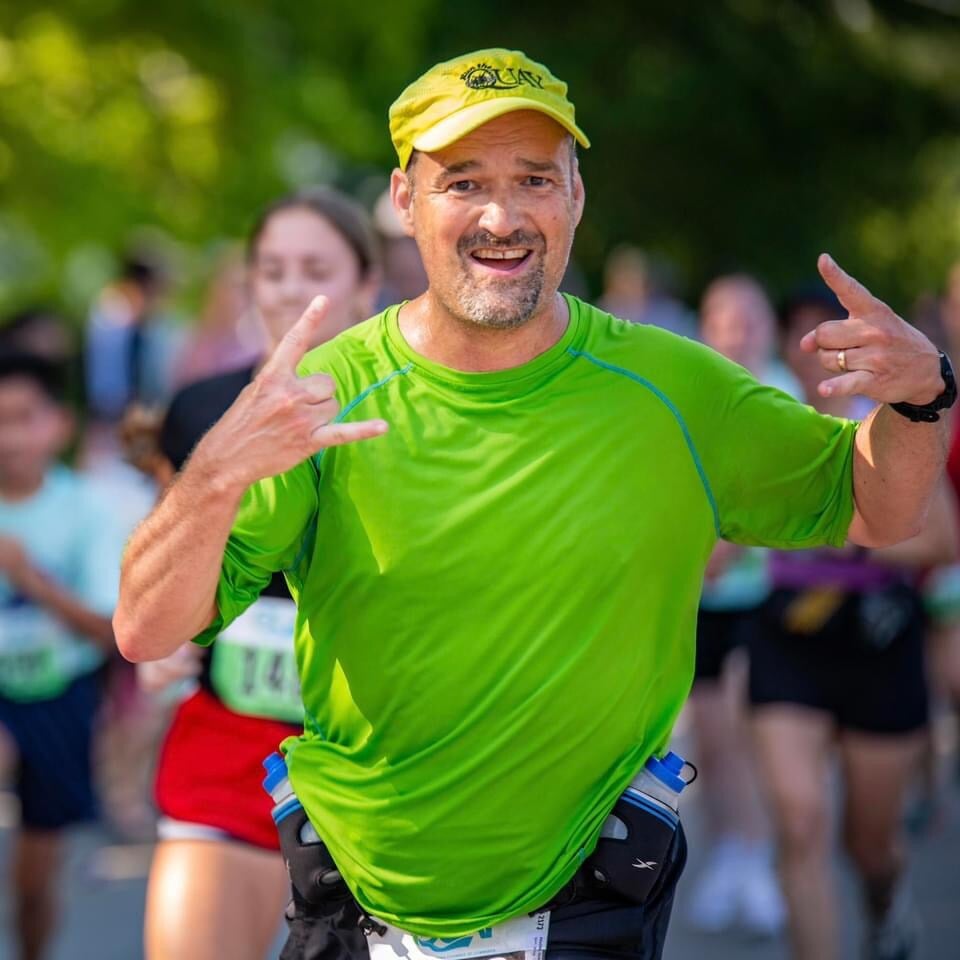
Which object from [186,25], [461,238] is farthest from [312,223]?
[186,25]

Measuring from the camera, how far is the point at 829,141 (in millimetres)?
20312

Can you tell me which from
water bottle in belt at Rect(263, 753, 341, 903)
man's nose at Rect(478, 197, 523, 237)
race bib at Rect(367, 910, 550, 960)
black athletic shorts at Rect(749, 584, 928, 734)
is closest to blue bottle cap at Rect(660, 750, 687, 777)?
race bib at Rect(367, 910, 550, 960)

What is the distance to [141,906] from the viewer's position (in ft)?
25.9

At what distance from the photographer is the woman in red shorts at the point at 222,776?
14.5 ft

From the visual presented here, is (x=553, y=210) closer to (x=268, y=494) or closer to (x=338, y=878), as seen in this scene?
(x=268, y=494)

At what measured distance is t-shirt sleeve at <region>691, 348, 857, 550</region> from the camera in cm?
356

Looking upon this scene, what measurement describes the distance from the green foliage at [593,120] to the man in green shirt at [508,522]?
12012mm

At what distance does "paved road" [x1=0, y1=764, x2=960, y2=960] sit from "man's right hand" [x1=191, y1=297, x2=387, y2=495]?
4.37 m

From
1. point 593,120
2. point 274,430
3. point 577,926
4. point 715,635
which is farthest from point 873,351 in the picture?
point 593,120

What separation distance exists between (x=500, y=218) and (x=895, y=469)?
0.80 metres

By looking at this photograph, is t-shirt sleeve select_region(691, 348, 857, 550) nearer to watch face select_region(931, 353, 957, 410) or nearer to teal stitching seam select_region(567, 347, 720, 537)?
teal stitching seam select_region(567, 347, 720, 537)

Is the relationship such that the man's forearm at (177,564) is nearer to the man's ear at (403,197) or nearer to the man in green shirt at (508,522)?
the man in green shirt at (508,522)

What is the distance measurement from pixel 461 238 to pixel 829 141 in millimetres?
17431

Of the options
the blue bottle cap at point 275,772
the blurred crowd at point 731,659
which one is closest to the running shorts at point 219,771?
the blurred crowd at point 731,659
